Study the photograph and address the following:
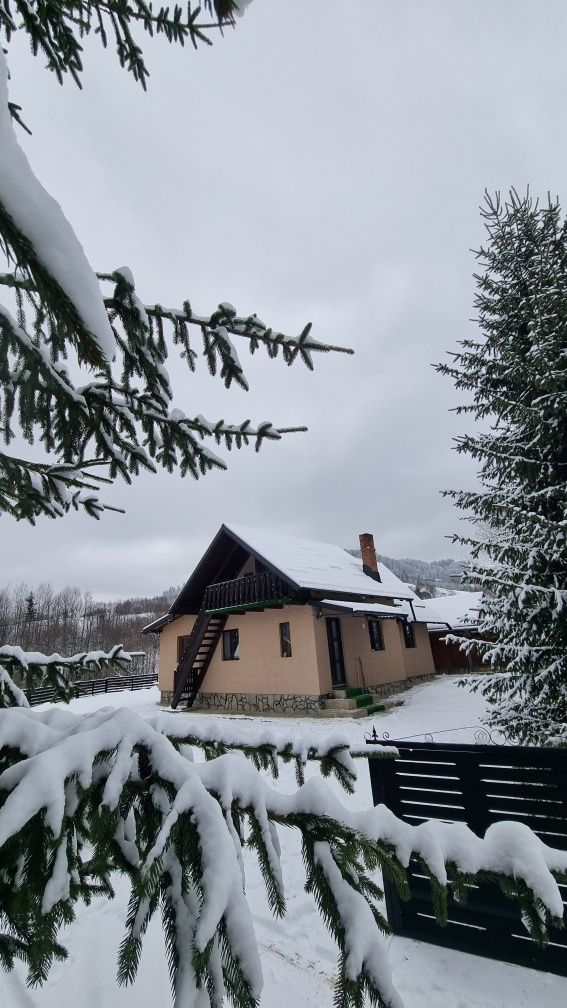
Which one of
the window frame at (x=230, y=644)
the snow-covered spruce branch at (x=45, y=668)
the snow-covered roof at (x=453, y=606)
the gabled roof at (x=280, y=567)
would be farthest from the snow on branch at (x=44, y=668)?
the snow-covered roof at (x=453, y=606)

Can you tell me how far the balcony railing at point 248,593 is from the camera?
14.3m

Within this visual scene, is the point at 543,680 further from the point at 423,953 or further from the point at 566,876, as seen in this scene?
the point at 566,876

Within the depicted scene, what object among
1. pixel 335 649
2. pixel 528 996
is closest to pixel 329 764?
pixel 528 996

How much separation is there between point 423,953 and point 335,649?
12540 millimetres

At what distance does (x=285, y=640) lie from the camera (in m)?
15.0

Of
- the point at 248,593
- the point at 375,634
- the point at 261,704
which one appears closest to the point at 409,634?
the point at 375,634

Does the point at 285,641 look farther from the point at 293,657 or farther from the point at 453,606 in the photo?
the point at 453,606

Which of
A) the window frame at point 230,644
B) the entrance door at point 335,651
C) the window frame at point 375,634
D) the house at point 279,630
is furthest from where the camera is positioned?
the window frame at point 375,634

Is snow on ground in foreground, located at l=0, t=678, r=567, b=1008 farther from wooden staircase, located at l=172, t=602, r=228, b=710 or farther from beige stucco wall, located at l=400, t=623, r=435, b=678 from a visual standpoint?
beige stucco wall, located at l=400, t=623, r=435, b=678

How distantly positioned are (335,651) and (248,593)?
3.80 meters

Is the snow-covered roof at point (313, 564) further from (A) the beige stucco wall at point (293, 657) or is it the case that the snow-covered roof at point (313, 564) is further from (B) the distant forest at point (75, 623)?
(B) the distant forest at point (75, 623)

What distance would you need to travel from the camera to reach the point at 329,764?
71.8 inches

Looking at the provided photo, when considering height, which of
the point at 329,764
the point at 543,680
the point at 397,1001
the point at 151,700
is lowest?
the point at 151,700

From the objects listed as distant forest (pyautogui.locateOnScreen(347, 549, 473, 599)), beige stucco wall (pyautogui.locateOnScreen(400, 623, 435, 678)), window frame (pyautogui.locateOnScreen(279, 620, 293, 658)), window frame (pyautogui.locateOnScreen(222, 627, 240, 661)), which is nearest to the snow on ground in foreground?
window frame (pyautogui.locateOnScreen(279, 620, 293, 658))
